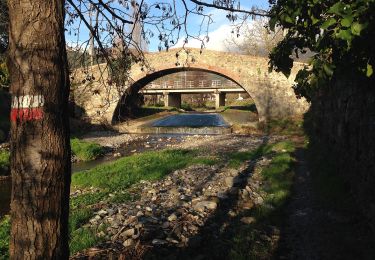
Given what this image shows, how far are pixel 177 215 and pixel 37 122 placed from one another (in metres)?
5.48

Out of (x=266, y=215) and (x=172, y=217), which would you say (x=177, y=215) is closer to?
(x=172, y=217)

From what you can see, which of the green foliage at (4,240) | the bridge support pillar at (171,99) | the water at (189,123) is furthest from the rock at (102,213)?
the bridge support pillar at (171,99)

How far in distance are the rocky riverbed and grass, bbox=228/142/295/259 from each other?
225 millimetres

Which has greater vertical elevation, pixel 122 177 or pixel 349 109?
pixel 349 109

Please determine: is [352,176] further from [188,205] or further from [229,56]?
[229,56]

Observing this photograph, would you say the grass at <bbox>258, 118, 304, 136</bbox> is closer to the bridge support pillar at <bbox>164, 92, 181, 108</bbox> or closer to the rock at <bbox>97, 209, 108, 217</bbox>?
the rock at <bbox>97, 209, 108, 217</bbox>

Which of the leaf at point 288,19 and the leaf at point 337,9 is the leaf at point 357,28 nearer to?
the leaf at point 337,9

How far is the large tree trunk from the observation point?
246 cm

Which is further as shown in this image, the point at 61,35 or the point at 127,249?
the point at 127,249

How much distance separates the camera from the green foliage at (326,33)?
3957 millimetres

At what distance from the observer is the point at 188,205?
8.52 metres

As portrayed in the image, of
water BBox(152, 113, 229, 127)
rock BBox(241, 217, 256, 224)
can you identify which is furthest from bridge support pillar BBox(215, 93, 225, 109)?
rock BBox(241, 217, 256, 224)

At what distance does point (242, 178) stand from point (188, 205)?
330 centimetres

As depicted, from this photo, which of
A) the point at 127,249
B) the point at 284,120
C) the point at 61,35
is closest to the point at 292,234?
the point at 127,249
